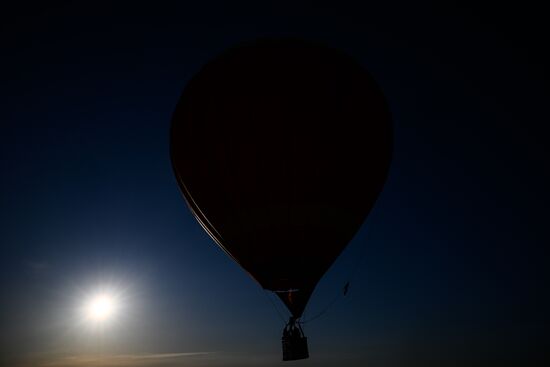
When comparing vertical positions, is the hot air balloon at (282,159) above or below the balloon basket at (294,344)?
above

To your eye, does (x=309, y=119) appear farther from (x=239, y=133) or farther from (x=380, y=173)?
(x=380, y=173)

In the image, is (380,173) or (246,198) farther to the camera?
(380,173)

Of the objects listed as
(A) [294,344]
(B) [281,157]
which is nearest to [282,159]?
(B) [281,157]

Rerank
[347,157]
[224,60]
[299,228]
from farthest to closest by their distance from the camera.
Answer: [224,60]
[347,157]
[299,228]

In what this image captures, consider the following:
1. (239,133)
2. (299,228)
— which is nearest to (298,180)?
(299,228)

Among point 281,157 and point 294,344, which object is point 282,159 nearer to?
point 281,157

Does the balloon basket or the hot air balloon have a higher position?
the hot air balloon
